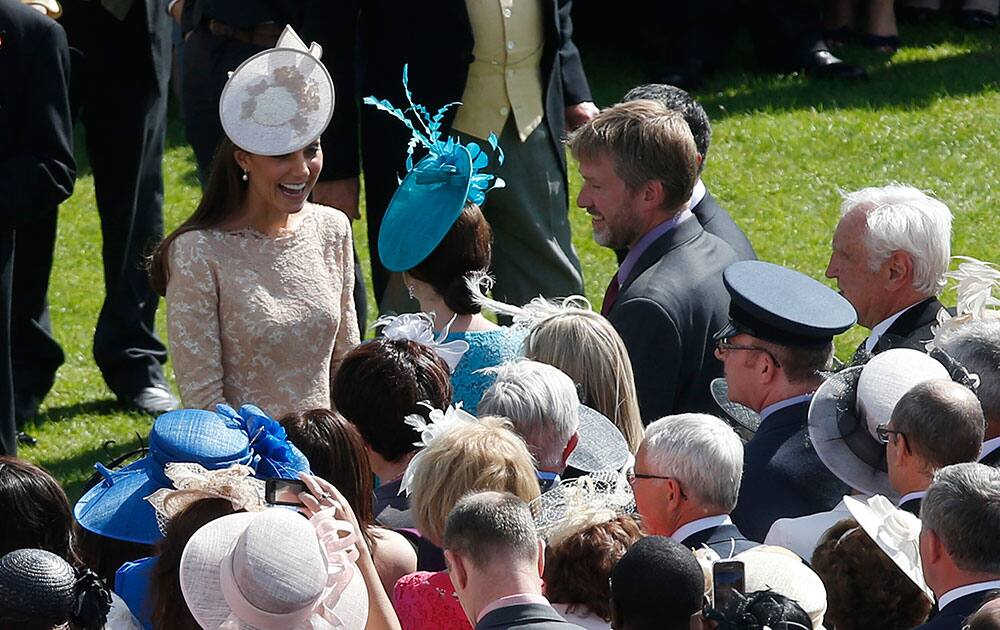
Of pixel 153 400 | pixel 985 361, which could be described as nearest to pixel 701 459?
pixel 985 361

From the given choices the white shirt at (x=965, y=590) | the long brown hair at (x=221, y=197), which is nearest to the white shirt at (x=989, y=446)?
the white shirt at (x=965, y=590)

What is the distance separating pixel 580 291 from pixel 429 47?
3.76 ft

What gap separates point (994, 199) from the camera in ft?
28.5

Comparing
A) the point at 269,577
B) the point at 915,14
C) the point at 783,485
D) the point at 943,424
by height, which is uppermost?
the point at 269,577

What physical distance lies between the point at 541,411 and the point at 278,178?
119 cm

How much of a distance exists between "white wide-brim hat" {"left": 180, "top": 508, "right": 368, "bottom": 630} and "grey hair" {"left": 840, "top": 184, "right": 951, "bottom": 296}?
8.09 ft

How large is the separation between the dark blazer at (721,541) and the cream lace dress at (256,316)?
1504mm

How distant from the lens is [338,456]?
12.1 feet

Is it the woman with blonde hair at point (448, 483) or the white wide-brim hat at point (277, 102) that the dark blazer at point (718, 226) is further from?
the woman with blonde hair at point (448, 483)

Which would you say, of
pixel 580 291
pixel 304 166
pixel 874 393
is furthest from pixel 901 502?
pixel 580 291

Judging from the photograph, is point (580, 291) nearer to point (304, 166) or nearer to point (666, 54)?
point (304, 166)

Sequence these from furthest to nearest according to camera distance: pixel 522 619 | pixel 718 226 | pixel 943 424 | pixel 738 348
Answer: pixel 718 226, pixel 738 348, pixel 943 424, pixel 522 619

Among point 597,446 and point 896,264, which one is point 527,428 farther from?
point 896,264

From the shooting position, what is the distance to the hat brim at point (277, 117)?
459 centimetres
